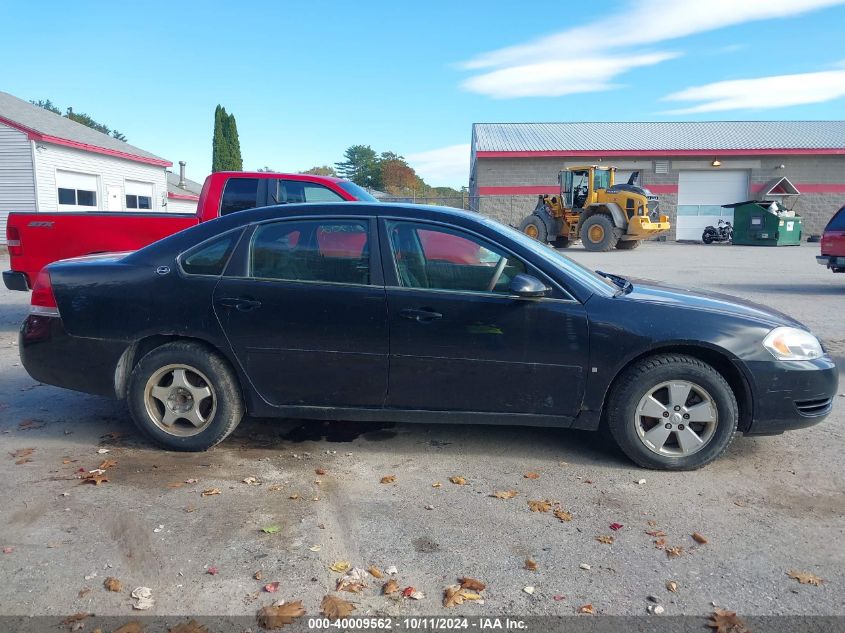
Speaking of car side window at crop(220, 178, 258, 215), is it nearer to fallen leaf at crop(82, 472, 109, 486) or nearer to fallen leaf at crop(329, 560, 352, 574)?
fallen leaf at crop(82, 472, 109, 486)

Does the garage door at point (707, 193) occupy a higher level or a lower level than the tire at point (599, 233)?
higher

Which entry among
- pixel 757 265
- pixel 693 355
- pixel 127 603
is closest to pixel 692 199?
pixel 757 265

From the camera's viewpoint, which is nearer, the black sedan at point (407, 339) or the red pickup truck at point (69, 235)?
the black sedan at point (407, 339)

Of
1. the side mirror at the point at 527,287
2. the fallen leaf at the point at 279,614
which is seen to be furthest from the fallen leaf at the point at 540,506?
the fallen leaf at the point at 279,614

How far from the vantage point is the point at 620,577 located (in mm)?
3062

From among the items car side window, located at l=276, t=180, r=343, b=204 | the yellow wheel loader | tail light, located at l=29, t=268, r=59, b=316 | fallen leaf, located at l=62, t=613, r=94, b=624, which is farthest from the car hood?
the yellow wheel loader

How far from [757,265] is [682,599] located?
718 inches

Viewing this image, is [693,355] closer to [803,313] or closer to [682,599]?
[682,599]

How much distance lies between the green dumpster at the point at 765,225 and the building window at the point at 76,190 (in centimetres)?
2697

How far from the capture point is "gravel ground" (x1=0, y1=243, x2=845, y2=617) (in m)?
2.93

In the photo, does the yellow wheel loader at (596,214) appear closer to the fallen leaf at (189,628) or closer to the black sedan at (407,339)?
the black sedan at (407,339)

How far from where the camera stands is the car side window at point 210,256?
447 cm

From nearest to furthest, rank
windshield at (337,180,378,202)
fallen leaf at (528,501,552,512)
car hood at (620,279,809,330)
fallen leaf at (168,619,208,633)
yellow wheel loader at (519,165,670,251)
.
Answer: fallen leaf at (168,619,208,633), fallen leaf at (528,501,552,512), car hood at (620,279,809,330), windshield at (337,180,378,202), yellow wheel loader at (519,165,670,251)

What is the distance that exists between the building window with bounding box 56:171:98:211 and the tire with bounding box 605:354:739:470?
26.5 meters
